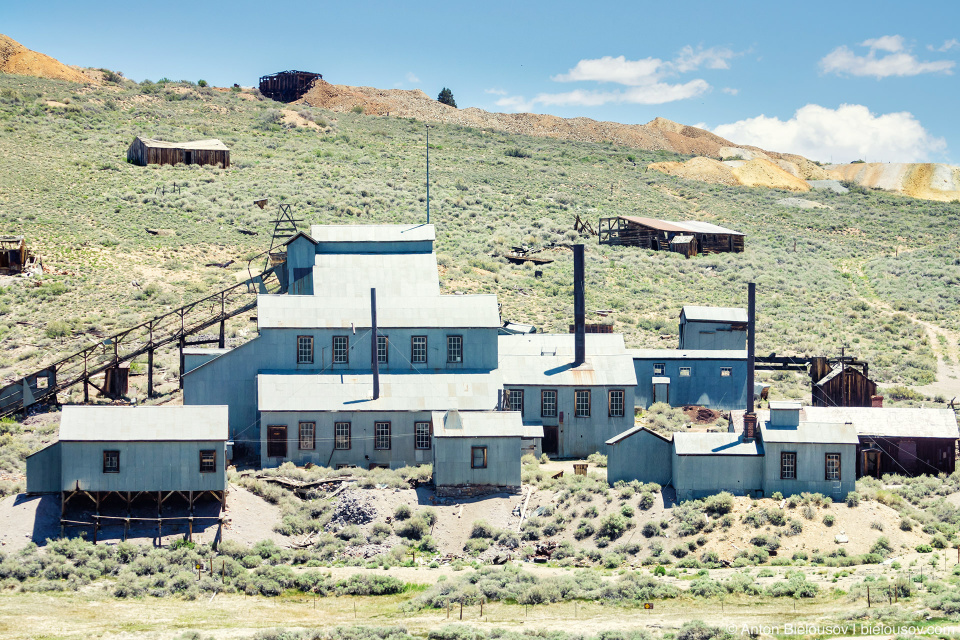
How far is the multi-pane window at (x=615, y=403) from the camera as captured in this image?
4512cm

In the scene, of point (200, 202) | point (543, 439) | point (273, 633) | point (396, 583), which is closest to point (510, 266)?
point (200, 202)

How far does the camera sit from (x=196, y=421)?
35.9 meters

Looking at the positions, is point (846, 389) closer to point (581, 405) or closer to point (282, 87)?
point (581, 405)

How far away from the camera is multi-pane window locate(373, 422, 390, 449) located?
42000 millimetres

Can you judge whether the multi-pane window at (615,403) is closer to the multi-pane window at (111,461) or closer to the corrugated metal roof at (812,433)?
the corrugated metal roof at (812,433)

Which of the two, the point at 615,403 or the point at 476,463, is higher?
the point at 615,403

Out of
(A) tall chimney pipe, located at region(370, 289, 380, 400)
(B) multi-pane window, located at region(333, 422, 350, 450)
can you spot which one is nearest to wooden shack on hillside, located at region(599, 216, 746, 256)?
(A) tall chimney pipe, located at region(370, 289, 380, 400)

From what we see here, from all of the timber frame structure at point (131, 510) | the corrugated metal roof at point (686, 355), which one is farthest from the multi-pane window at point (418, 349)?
the timber frame structure at point (131, 510)

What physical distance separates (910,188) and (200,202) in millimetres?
83441

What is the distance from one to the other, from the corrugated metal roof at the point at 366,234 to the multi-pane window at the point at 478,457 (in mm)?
16975

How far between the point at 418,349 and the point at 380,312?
7.56ft

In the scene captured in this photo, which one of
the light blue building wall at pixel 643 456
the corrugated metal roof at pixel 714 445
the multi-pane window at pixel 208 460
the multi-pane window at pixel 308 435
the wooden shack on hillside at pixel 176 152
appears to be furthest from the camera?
the wooden shack on hillside at pixel 176 152

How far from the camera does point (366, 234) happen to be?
177 feet

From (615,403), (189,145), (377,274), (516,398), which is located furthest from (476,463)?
(189,145)
